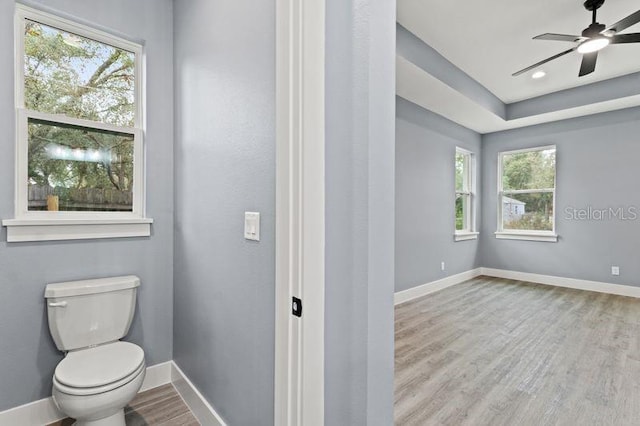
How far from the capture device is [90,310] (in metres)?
1.69

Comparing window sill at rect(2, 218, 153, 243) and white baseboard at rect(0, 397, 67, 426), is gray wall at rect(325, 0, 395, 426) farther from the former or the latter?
white baseboard at rect(0, 397, 67, 426)

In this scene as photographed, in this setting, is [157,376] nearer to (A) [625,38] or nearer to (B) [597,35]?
(B) [597,35]

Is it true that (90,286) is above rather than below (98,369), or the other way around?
above

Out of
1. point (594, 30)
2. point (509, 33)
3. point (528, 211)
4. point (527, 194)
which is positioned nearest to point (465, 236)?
point (528, 211)

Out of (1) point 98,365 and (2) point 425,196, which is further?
(2) point 425,196

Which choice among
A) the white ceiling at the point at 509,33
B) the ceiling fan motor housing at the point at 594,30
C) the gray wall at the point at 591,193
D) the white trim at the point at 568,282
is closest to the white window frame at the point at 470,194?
the gray wall at the point at 591,193

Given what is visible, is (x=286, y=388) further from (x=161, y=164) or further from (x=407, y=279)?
(x=407, y=279)

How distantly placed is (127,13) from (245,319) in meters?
2.05

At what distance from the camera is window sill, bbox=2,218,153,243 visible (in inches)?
62.8

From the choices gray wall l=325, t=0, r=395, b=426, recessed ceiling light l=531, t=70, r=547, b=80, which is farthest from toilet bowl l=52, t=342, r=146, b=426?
recessed ceiling light l=531, t=70, r=547, b=80

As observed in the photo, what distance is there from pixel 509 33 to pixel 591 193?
3.02m

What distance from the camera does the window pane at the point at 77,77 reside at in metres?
1.71

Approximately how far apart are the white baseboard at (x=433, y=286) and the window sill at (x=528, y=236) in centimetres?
75

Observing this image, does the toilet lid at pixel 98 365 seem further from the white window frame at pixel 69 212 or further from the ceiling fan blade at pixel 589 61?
the ceiling fan blade at pixel 589 61
